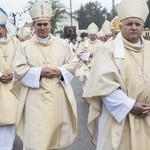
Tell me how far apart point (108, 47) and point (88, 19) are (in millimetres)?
99424

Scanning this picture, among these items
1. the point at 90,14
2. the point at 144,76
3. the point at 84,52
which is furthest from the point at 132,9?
the point at 90,14

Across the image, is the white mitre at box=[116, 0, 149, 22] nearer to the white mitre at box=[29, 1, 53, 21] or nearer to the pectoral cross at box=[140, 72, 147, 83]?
the pectoral cross at box=[140, 72, 147, 83]

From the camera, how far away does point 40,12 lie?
6527mm

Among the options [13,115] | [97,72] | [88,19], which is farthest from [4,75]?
[88,19]

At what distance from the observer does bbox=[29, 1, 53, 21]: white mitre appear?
6488 millimetres

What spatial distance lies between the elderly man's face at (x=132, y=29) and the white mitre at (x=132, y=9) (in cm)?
5

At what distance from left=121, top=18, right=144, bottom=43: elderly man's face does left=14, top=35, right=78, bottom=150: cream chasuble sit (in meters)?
1.78

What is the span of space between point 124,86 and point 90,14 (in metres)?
104

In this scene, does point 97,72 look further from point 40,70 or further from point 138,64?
point 40,70

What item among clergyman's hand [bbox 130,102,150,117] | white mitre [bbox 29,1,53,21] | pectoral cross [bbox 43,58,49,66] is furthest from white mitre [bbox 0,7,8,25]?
clergyman's hand [bbox 130,102,150,117]

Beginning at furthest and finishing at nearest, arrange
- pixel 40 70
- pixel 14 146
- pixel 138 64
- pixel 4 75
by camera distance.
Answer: pixel 14 146 → pixel 4 75 → pixel 40 70 → pixel 138 64

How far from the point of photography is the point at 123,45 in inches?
191

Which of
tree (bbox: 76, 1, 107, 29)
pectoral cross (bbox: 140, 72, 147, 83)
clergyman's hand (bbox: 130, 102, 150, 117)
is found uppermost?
pectoral cross (bbox: 140, 72, 147, 83)

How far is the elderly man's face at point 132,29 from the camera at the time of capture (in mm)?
4762
